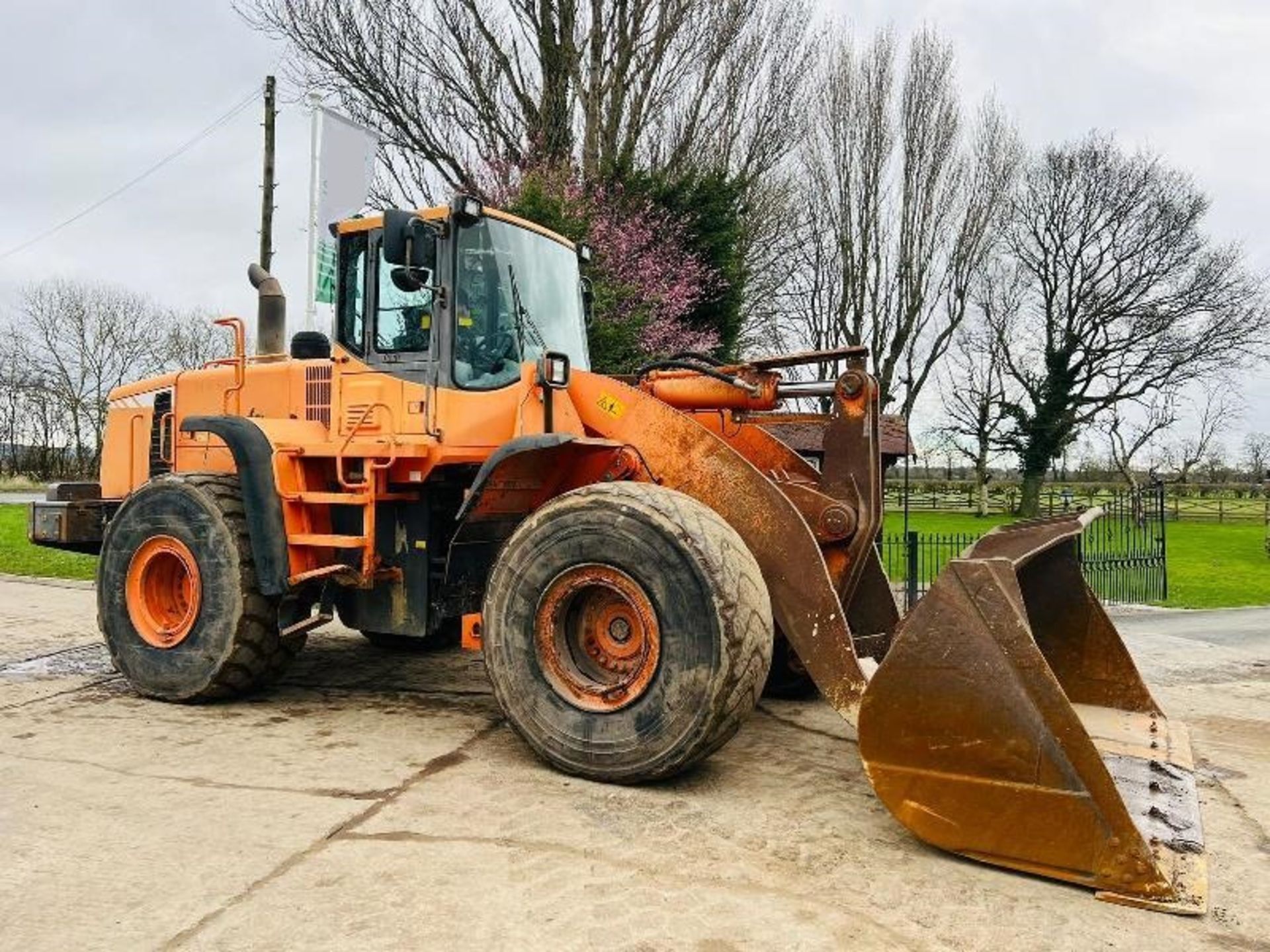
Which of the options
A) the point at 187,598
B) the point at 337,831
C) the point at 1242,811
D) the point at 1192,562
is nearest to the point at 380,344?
the point at 187,598

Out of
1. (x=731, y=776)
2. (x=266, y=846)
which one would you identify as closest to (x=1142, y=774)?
(x=731, y=776)

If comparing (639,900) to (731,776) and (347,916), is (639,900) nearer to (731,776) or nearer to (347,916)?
(347,916)

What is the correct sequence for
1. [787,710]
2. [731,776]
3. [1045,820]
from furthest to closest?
[787,710] → [731,776] → [1045,820]

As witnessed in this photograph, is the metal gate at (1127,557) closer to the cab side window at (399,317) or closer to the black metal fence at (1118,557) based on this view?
the black metal fence at (1118,557)

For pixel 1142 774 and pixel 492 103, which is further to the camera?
pixel 492 103

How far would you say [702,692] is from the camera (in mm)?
4141

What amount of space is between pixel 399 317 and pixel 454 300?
1.35ft

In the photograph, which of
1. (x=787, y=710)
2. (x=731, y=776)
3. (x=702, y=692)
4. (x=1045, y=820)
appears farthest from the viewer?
(x=787, y=710)

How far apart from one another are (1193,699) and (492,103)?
14787 millimetres

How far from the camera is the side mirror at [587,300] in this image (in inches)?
250

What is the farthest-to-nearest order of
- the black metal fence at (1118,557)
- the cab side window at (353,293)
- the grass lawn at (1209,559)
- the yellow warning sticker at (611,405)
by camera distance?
the grass lawn at (1209,559)
the black metal fence at (1118,557)
the cab side window at (353,293)
the yellow warning sticker at (611,405)

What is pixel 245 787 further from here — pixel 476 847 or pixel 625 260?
pixel 625 260

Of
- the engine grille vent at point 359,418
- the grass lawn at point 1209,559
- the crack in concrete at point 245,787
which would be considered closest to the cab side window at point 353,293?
the engine grille vent at point 359,418

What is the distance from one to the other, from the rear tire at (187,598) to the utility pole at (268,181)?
46.3ft
